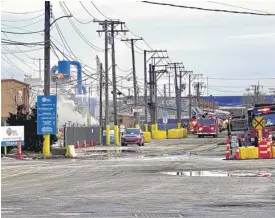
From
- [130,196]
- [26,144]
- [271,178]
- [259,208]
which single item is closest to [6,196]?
[130,196]

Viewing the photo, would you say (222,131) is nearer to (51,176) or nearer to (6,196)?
(51,176)

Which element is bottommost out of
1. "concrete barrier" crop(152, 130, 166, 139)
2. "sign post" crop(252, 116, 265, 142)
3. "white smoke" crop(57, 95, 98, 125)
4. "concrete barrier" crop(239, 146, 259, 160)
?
"concrete barrier" crop(239, 146, 259, 160)

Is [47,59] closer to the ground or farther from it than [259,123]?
farther from it

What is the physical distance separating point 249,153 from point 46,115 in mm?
12334

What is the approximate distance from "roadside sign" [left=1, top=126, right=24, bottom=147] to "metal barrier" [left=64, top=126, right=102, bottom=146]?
36.7 feet

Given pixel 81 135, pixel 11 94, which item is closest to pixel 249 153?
pixel 81 135

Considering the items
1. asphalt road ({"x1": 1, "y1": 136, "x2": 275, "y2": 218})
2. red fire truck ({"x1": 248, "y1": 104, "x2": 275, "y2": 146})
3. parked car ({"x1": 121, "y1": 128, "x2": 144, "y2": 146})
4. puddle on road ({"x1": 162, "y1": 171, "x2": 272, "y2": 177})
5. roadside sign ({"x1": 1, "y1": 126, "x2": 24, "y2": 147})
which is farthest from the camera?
parked car ({"x1": 121, "y1": 128, "x2": 144, "y2": 146})

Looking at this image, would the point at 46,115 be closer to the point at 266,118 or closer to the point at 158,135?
the point at 266,118

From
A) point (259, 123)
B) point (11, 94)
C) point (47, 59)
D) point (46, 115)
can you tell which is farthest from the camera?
point (11, 94)

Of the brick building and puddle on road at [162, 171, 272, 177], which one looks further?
the brick building

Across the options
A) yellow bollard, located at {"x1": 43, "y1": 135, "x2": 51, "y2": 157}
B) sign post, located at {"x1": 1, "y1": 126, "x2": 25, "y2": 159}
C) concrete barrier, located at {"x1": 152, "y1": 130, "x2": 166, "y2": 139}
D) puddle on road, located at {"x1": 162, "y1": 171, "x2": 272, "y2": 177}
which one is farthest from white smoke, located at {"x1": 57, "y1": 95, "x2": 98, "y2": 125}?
puddle on road, located at {"x1": 162, "y1": 171, "x2": 272, "y2": 177}

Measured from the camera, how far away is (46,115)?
39531 millimetres

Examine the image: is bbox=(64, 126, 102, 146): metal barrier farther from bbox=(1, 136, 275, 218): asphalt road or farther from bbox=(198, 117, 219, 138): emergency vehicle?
bbox=(1, 136, 275, 218): asphalt road

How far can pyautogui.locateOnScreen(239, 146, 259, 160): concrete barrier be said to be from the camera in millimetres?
33656
